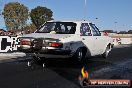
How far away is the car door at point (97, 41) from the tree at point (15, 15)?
2945 inches

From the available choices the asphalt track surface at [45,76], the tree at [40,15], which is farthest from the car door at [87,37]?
the tree at [40,15]

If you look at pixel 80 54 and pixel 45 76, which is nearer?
pixel 45 76

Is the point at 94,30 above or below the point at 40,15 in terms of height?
below

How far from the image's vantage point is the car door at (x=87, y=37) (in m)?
13.8

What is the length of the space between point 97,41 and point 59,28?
6.14 ft

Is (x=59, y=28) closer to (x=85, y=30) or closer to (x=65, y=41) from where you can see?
(x=85, y=30)

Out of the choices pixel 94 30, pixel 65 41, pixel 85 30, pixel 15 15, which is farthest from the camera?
pixel 15 15

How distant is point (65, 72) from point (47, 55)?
50.3 inches

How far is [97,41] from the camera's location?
14.9 metres

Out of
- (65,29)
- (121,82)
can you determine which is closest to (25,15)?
(65,29)

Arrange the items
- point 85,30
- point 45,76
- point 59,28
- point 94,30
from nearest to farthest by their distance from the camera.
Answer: point 45,76 → point 59,28 → point 85,30 → point 94,30

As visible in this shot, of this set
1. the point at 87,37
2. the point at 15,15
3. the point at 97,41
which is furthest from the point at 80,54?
the point at 15,15

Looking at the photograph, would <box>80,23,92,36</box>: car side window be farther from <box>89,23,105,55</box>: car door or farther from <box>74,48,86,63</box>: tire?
<box>74,48,86,63</box>: tire

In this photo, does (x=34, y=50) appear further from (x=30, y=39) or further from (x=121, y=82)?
(x=121, y=82)
